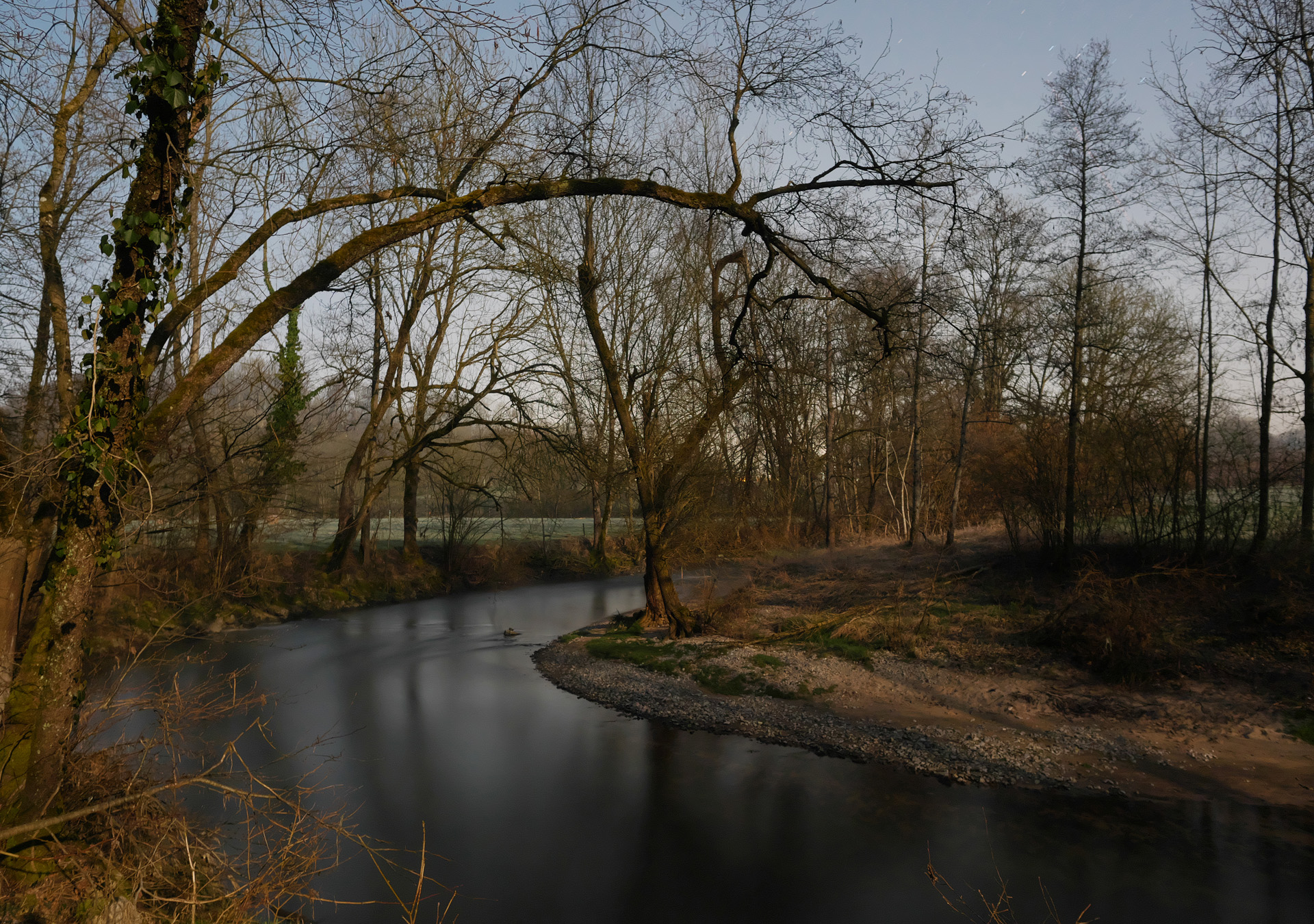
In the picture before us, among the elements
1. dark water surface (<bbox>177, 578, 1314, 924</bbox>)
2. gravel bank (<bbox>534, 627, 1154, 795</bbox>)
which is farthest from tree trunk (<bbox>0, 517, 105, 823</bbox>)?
gravel bank (<bbox>534, 627, 1154, 795</bbox>)

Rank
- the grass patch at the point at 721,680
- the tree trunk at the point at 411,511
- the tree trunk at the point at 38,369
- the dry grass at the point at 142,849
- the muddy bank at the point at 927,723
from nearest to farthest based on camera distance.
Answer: the dry grass at the point at 142,849
the muddy bank at the point at 927,723
the tree trunk at the point at 38,369
the grass patch at the point at 721,680
the tree trunk at the point at 411,511

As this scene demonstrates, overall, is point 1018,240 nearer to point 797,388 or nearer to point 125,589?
point 797,388

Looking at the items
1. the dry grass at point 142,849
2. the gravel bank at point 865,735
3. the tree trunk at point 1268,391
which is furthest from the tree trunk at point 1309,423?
the dry grass at point 142,849

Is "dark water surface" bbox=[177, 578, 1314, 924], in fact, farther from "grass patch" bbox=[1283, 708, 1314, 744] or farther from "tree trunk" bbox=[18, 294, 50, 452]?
"tree trunk" bbox=[18, 294, 50, 452]

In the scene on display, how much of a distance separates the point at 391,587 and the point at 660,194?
744 inches

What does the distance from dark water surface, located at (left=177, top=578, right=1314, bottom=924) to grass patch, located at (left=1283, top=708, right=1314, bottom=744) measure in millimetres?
1787

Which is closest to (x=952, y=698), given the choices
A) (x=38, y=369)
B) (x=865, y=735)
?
(x=865, y=735)

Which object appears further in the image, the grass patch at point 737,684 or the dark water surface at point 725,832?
the grass patch at point 737,684

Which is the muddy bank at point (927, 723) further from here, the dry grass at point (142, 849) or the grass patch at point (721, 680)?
the dry grass at point (142, 849)

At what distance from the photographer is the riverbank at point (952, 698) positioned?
28.4 ft

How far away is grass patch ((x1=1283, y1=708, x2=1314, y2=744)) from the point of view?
29.0ft

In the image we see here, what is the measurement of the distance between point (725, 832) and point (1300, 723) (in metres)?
6.94

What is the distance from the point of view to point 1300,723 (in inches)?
355

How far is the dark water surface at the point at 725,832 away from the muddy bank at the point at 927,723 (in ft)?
1.15
